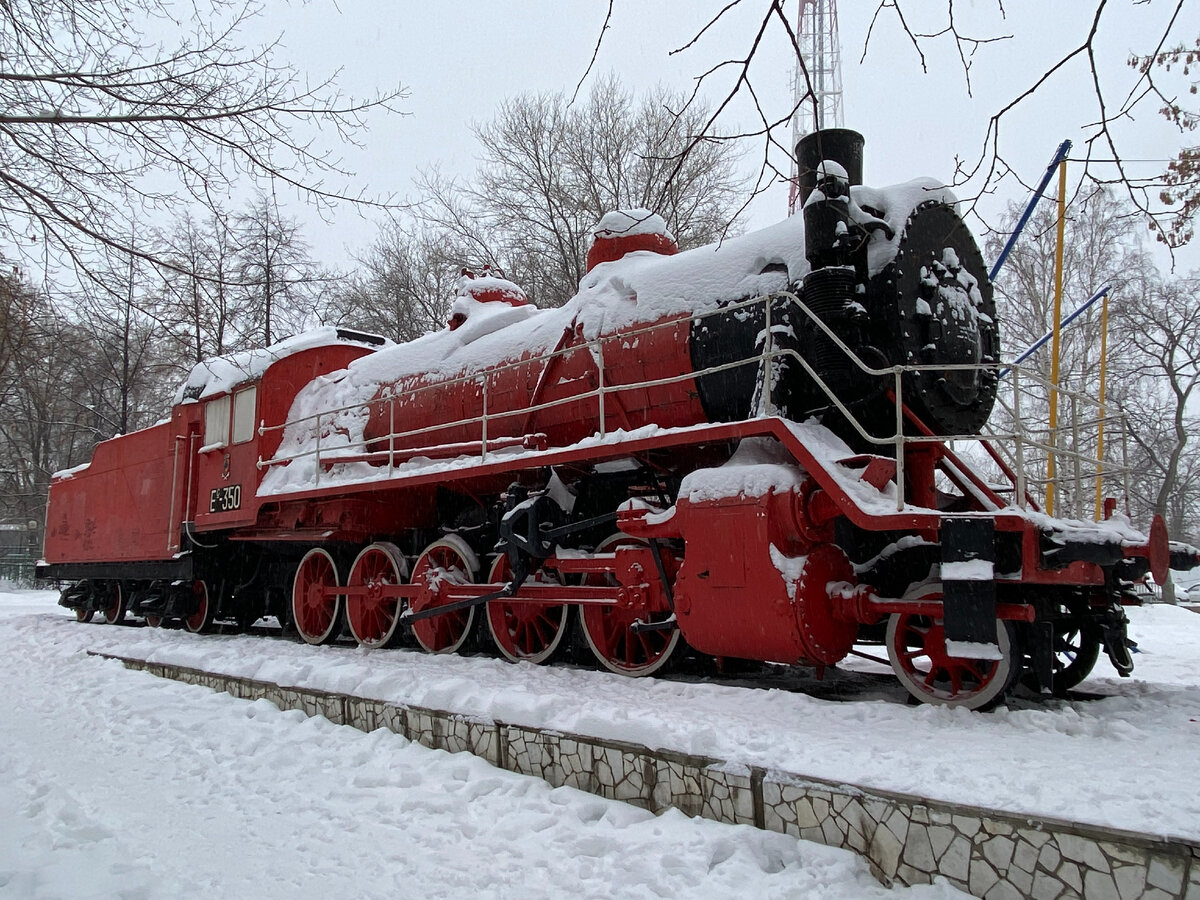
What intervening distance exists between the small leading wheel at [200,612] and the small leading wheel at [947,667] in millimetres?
9503

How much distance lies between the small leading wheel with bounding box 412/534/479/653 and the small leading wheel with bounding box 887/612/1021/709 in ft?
13.7

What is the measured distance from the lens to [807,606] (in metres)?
5.23

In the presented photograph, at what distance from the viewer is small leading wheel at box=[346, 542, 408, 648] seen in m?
9.02

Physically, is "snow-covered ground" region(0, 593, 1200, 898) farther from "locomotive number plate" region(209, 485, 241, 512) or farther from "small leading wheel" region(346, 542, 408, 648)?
"locomotive number plate" region(209, 485, 241, 512)

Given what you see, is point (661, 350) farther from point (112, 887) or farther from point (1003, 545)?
point (112, 887)

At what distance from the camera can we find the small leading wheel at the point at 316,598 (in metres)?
9.87

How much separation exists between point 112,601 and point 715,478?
13094 mm

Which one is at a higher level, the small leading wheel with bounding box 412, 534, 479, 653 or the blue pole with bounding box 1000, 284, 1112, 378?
the blue pole with bounding box 1000, 284, 1112, 378

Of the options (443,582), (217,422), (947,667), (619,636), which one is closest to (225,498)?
(217,422)

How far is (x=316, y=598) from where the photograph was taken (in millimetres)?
9977

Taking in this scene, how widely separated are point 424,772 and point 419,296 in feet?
85.3

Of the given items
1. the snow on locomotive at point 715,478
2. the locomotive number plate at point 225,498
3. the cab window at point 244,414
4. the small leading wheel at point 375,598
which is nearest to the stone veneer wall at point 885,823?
the snow on locomotive at point 715,478

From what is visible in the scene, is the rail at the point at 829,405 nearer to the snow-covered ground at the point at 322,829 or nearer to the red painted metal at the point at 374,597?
the red painted metal at the point at 374,597

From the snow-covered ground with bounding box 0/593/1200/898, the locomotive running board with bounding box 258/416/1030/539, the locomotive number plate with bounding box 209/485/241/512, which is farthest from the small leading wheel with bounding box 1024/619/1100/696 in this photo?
the locomotive number plate with bounding box 209/485/241/512
